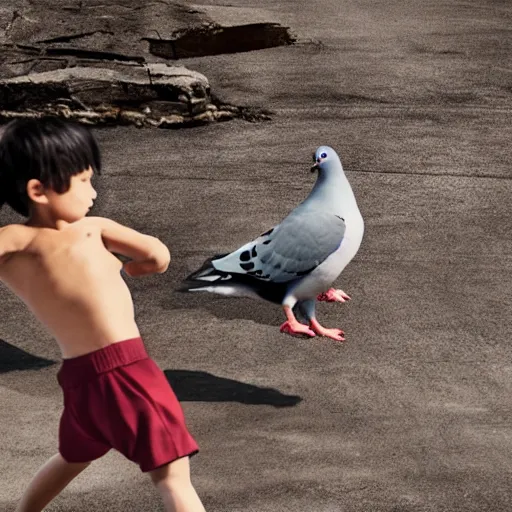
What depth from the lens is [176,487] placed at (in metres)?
3.60

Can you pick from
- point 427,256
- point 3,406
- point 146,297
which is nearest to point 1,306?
point 146,297

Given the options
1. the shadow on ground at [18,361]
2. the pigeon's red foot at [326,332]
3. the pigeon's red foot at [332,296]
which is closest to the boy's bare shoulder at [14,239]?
the pigeon's red foot at [326,332]

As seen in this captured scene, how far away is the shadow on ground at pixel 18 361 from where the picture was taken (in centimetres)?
621

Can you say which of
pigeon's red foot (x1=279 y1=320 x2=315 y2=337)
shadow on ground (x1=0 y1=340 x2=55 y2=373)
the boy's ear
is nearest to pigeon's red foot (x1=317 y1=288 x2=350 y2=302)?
pigeon's red foot (x1=279 y1=320 x2=315 y2=337)

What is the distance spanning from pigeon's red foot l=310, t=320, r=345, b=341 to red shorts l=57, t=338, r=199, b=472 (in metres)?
2.37

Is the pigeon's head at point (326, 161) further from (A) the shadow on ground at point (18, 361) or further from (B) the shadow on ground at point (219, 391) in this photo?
(A) the shadow on ground at point (18, 361)

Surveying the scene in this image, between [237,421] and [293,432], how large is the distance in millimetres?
305

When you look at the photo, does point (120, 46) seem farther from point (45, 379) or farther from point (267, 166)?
point (45, 379)

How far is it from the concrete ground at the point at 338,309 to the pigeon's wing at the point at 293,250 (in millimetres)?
644

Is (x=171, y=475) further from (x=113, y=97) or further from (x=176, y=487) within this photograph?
(x=113, y=97)

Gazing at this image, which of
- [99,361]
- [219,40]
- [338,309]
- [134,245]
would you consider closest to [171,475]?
[99,361]

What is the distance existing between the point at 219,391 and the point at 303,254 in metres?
0.86

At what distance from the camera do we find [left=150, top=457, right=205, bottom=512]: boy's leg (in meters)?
3.59

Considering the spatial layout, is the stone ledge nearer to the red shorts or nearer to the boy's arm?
the boy's arm
